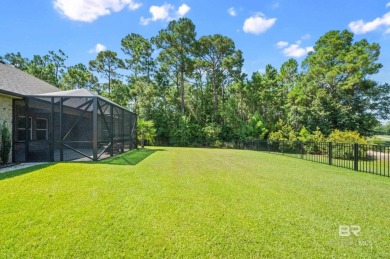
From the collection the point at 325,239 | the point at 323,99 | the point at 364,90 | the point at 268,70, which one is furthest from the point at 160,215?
the point at 268,70

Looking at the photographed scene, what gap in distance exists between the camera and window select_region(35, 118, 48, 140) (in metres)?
10.7

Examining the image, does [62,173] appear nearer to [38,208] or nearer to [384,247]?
[38,208]

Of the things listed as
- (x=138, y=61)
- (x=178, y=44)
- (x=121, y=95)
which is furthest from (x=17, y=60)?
(x=178, y=44)

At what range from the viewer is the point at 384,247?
2.41m

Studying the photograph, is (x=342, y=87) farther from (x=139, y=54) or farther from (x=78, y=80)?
(x=78, y=80)

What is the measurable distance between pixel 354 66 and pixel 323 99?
3790mm

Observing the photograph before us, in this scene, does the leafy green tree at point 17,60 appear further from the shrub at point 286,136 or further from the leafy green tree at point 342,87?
the leafy green tree at point 342,87

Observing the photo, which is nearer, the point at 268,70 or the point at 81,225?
the point at 81,225

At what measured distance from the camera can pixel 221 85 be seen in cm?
2748

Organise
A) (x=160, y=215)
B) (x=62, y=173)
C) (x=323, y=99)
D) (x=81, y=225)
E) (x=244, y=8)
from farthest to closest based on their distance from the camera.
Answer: (x=323, y=99)
(x=244, y=8)
(x=62, y=173)
(x=160, y=215)
(x=81, y=225)

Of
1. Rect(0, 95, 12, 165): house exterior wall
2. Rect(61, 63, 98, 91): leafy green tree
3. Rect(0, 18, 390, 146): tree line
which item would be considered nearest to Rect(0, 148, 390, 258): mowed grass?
Rect(0, 95, 12, 165): house exterior wall

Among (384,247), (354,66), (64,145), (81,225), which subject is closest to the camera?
→ (384,247)

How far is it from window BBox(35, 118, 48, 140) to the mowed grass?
21.1 ft

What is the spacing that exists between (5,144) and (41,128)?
13.0 feet
